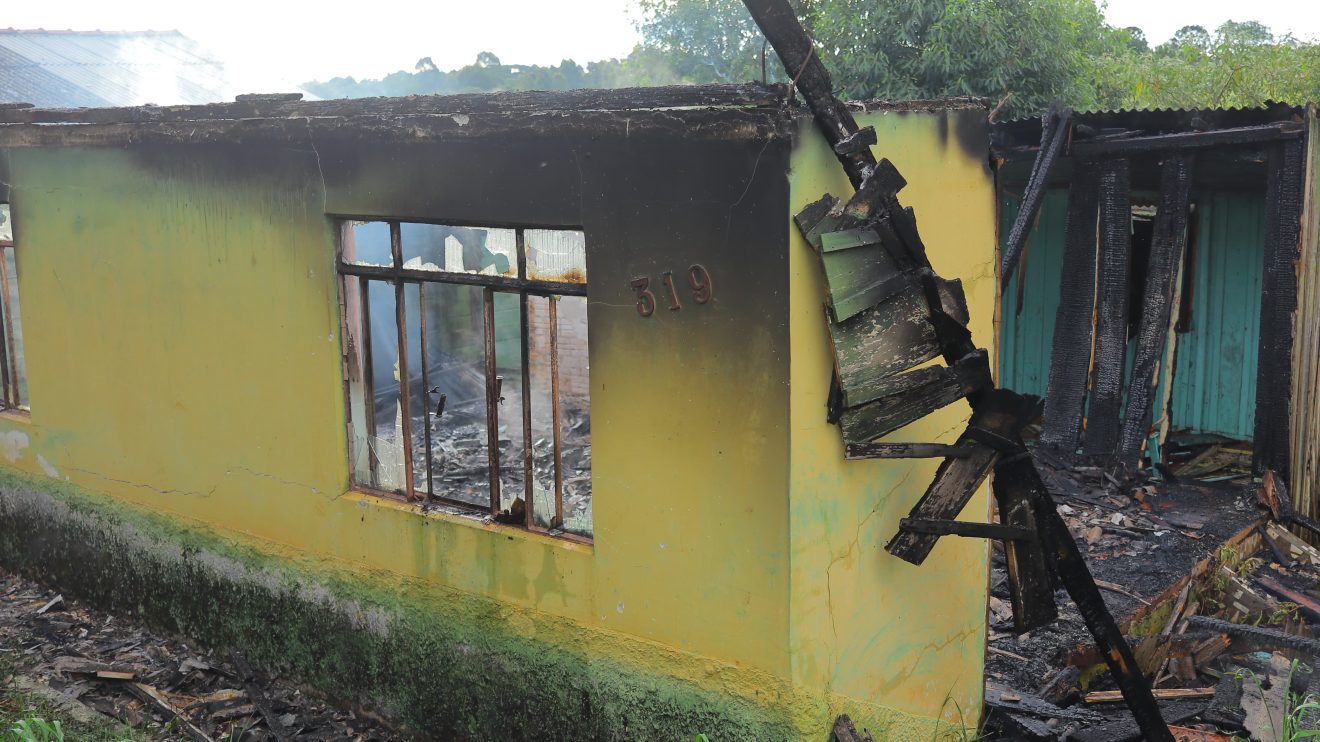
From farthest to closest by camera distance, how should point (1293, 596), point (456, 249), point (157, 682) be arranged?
point (1293, 596) < point (157, 682) < point (456, 249)

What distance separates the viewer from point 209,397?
6.74 m

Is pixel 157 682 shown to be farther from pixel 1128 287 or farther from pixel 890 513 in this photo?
pixel 1128 287

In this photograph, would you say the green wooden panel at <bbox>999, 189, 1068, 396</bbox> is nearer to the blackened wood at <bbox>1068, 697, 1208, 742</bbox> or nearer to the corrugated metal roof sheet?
the blackened wood at <bbox>1068, 697, 1208, 742</bbox>

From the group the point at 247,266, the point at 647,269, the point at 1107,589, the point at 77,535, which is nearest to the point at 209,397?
the point at 247,266

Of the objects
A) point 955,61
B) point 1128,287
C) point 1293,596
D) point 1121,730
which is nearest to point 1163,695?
point 1121,730

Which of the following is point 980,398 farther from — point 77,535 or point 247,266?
point 77,535

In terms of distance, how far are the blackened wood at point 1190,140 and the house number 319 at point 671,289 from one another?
623 cm

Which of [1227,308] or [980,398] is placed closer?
[980,398]

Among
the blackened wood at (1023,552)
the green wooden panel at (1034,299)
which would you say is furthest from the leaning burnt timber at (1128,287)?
the blackened wood at (1023,552)

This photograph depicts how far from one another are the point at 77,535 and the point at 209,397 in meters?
1.91

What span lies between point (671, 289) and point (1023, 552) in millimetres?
1929

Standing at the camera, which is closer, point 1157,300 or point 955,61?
point 1157,300

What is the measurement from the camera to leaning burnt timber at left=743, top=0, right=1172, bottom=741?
4223mm

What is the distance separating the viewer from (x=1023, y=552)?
4.95 m
